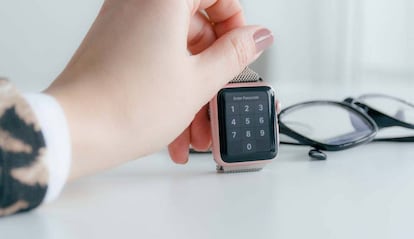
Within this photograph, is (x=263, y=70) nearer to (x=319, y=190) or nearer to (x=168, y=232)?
(x=319, y=190)

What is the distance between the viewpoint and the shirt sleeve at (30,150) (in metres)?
0.38

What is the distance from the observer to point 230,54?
0.53m

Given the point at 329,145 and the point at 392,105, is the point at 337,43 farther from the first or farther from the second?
the point at 329,145

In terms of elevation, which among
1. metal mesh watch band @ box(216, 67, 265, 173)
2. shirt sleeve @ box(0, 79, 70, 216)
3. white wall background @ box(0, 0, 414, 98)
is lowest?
white wall background @ box(0, 0, 414, 98)

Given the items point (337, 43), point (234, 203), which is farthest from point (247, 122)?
point (337, 43)

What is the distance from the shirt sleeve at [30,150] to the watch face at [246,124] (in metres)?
0.19

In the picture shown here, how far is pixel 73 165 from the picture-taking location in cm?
44

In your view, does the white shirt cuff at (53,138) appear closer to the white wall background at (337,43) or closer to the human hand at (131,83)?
the human hand at (131,83)

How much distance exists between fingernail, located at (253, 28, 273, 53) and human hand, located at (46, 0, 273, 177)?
0.06 m

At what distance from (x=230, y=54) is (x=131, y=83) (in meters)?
0.11

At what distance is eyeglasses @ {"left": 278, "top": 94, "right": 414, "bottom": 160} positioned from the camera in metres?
0.69

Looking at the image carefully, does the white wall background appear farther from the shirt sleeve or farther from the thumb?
the shirt sleeve

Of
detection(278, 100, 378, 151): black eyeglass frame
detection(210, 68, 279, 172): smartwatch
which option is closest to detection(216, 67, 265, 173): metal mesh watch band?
detection(210, 68, 279, 172): smartwatch

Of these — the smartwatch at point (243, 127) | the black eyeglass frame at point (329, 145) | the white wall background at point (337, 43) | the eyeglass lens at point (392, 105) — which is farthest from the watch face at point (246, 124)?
the white wall background at point (337, 43)
